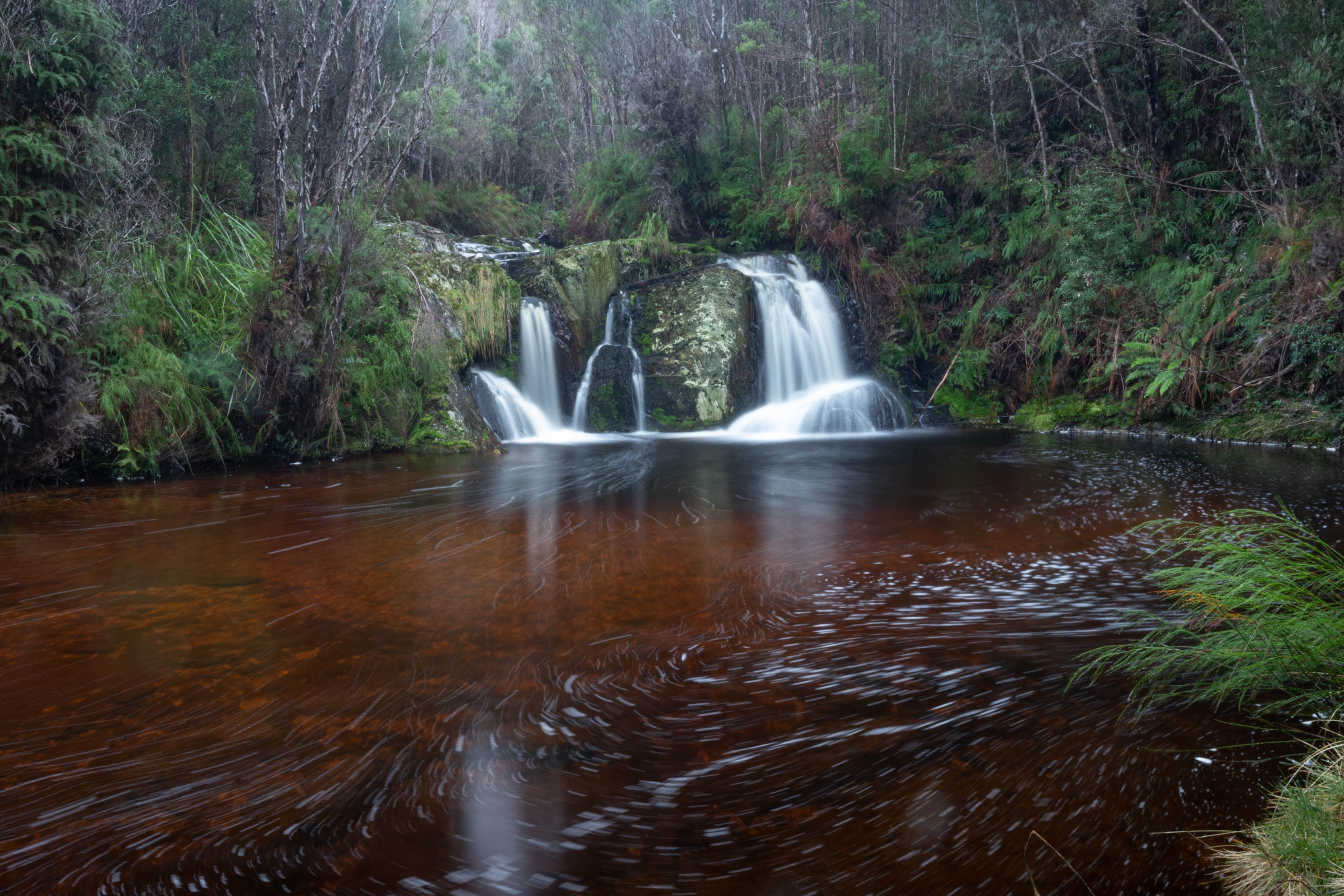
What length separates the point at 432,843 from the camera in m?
1.85

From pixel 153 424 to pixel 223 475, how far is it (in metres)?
0.82

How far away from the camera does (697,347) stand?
42.4 feet

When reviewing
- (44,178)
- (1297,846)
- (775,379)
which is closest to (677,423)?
(775,379)

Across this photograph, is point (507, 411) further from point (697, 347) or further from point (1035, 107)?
point (1035, 107)

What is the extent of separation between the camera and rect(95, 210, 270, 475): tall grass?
23.8ft

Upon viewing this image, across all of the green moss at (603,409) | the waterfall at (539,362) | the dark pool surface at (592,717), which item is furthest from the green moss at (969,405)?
the dark pool surface at (592,717)

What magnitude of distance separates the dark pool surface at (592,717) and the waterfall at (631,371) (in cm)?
746

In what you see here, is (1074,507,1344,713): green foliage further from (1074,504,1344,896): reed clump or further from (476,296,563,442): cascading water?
(476,296,563,442): cascading water

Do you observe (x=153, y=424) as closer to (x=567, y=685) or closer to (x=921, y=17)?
(x=567, y=685)

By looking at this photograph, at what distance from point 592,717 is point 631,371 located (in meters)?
10.9

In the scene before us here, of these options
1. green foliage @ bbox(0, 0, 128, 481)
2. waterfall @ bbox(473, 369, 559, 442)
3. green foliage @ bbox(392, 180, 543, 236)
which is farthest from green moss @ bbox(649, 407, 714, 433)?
green foliage @ bbox(0, 0, 128, 481)

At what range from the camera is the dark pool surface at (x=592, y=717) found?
1783 millimetres

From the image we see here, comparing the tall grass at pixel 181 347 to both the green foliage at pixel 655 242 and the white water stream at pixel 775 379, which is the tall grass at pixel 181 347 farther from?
the green foliage at pixel 655 242

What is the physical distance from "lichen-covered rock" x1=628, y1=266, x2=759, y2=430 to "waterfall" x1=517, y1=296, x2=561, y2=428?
1.60m
